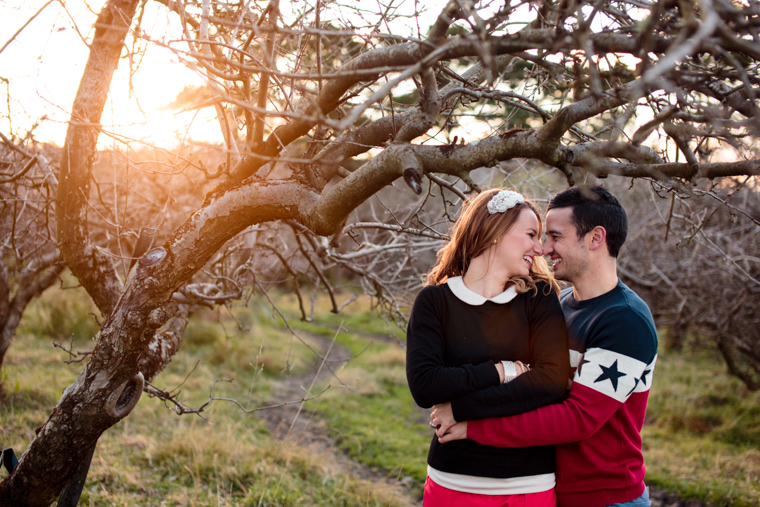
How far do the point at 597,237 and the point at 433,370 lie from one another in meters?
0.90

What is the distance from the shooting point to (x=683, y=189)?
1.54m

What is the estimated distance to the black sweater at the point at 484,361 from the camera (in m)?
1.68

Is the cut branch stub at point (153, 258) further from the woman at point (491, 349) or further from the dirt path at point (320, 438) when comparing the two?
the dirt path at point (320, 438)

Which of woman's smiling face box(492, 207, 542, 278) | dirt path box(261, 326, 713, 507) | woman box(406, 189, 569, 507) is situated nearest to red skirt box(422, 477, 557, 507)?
woman box(406, 189, 569, 507)

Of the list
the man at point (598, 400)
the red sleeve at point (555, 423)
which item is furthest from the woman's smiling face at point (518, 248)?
the red sleeve at point (555, 423)

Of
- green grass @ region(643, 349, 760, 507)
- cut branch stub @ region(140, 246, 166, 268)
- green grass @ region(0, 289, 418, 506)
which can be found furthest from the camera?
green grass @ region(643, 349, 760, 507)

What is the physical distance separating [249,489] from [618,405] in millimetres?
3495

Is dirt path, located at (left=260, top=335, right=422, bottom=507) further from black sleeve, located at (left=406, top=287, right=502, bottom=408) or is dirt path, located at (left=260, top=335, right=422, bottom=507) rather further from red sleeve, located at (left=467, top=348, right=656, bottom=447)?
red sleeve, located at (left=467, top=348, right=656, bottom=447)

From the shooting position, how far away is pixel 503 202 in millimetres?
1913

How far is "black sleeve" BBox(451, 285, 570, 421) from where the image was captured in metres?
1.67

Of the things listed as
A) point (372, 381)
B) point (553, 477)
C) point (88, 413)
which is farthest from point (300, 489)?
point (372, 381)

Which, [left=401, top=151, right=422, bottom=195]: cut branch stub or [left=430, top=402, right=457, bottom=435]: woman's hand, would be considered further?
[left=430, top=402, right=457, bottom=435]: woman's hand

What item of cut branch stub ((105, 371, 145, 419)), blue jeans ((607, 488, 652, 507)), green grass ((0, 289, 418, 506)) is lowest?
green grass ((0, 289, 418, 506))

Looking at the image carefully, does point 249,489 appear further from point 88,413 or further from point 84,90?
point 84,90
